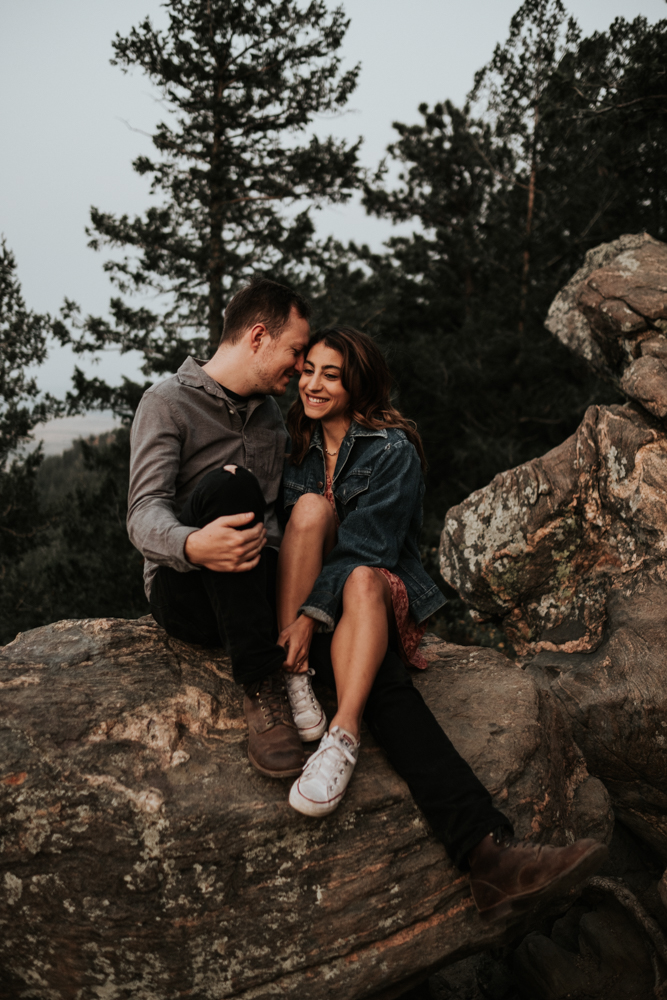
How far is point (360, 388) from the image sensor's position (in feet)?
10.0

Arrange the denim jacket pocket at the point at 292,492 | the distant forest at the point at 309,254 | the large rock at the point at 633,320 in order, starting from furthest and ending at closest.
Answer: the distant forest at the point at 309,254, the large rock at the point at 633,320, the denim jacket pocket at the point at 292,492

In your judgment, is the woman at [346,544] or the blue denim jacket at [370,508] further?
the blue denim jacket at [370,508]

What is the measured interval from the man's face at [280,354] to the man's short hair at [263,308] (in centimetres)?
3

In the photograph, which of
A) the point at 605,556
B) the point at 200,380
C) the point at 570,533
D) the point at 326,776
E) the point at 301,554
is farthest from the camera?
the point at 570,533

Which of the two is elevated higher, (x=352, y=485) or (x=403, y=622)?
(x=352, y=485)

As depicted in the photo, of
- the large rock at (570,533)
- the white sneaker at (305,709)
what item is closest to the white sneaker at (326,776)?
the white sneaker at (305,709)

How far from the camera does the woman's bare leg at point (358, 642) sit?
2.41 metres

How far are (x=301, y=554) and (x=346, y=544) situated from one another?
18 cm

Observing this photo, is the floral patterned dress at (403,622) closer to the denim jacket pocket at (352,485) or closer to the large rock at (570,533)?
the denim jacket pocket at (352,485)

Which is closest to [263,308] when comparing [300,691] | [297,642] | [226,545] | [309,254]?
[226,545]

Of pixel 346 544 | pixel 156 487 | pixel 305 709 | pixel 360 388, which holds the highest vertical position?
pixel 360 388

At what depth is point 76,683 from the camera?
104 inches

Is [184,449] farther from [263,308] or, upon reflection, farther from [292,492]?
[263,308]

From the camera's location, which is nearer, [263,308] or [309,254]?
[263,308]
